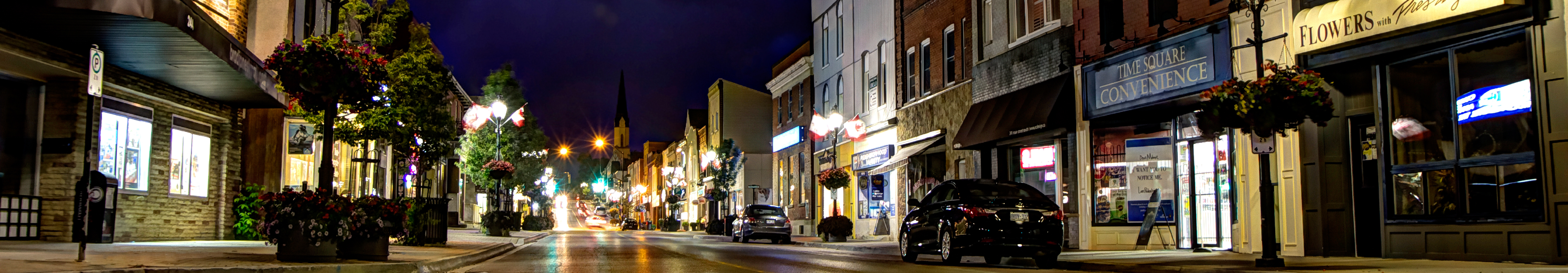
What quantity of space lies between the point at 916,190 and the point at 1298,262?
16.2 m

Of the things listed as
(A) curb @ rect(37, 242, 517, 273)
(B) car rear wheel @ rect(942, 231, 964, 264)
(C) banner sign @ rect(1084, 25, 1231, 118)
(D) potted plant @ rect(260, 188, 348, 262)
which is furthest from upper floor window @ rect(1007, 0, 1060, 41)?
(D) potted plant @ rect(260, 188, 348, 262)

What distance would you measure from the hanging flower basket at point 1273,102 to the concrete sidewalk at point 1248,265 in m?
1.65

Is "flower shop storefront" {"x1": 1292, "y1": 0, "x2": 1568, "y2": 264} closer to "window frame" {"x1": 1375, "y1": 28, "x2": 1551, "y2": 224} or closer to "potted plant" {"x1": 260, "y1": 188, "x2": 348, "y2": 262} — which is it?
"window frame" {"x1": 1375, "y1": 28, "x2": 1551, "y2": 224}

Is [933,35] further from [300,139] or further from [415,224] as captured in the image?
[300,139]

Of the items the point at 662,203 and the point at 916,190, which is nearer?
the point at 916,190

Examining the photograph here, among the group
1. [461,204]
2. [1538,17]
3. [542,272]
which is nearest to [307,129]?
[542,272]

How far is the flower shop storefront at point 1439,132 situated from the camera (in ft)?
39.9

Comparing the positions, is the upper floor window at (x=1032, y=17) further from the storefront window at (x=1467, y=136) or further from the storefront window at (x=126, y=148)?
the storefront window at (x=126, y=148)

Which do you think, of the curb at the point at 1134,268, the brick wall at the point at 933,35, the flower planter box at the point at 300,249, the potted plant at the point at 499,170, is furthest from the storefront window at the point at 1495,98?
the potted plant at the point at 499,170

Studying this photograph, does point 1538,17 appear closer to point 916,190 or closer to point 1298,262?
point 1298,262

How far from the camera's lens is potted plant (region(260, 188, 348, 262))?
12.5 m

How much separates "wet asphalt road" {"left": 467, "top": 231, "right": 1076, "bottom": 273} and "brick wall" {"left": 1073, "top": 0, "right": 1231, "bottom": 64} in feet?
15.4

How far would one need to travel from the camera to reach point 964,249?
1473 cm

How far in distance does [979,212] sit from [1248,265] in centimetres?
332
